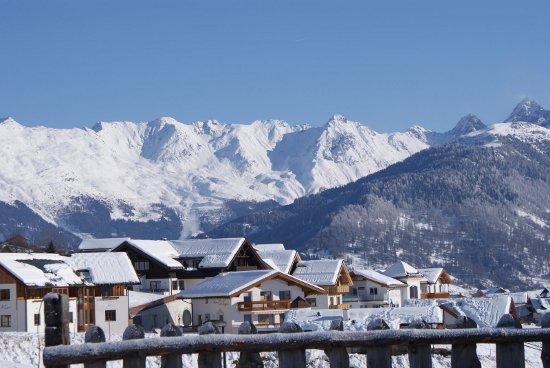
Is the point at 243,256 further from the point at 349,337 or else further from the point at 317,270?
the point at 349,337

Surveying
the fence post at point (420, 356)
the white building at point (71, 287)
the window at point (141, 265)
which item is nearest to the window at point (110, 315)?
the white building at point (71, 287)

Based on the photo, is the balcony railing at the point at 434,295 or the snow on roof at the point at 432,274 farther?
the snow on roof at the point at 432,274

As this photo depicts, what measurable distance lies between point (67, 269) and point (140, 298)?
14.7m

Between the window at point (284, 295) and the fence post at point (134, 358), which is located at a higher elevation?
the window at point (284, 295)

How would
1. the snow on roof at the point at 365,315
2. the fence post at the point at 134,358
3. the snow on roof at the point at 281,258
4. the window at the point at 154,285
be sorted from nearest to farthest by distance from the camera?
1. the fence post at the point at 134,358
2. the snow on roof at the point at 365,315
3. the window at the point at 154,285
4. the snow on roof at the point at 281,258

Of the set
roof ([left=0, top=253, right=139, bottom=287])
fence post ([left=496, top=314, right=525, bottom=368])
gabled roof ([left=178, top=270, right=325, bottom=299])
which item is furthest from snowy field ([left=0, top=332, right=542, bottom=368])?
gabled roof ([left=178, top=270, right=325, bottom=299])

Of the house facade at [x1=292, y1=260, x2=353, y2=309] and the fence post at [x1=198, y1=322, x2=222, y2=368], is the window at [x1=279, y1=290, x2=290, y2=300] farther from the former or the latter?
the fence post at [x1=198, y1=322, x2=222, y2=368]

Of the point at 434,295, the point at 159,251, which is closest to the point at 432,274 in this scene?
the point at 434,295

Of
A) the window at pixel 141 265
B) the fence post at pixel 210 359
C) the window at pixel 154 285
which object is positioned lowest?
the fence post at pixel 210 359

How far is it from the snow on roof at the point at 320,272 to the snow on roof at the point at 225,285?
49.0ft

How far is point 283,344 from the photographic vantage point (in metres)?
10.6

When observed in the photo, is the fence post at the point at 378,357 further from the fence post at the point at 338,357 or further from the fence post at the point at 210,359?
the fence post at the point at 210,359

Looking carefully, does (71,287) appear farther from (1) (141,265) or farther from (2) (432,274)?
(2) (432,274)

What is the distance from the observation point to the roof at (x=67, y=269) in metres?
74.8
